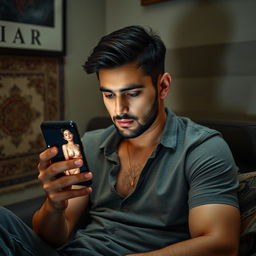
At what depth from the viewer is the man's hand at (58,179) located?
0.91m

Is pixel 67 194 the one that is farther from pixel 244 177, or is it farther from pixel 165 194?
pixel 244 177

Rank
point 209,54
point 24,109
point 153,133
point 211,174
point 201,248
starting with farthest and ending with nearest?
1. point 24,109
2. point 209,54
3. point 153,133
4. point 211,174
5. point 201,248

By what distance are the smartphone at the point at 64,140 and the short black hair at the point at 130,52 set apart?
0.29 meters

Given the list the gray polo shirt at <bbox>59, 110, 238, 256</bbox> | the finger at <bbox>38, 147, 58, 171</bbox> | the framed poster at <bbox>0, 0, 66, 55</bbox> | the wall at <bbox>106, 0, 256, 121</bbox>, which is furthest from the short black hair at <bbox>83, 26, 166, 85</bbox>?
the framed poster at <bbox>0, 0, 66, 55</bbox>

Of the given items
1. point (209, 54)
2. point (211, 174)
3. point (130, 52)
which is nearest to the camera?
point (211, 174)

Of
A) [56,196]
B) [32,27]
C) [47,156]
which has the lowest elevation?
[56,196]

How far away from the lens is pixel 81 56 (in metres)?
2.12

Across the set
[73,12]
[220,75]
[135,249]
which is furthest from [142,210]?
[73,12]

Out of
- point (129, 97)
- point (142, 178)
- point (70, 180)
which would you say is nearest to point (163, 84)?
point (129, 97)

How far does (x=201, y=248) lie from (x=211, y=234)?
0.05 meters

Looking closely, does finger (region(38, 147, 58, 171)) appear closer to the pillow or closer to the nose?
the nose

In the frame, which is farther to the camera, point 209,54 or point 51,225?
point 209,54

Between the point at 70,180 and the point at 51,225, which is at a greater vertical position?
Answer: the point at 70,180

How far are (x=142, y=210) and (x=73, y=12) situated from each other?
1.42 metres
